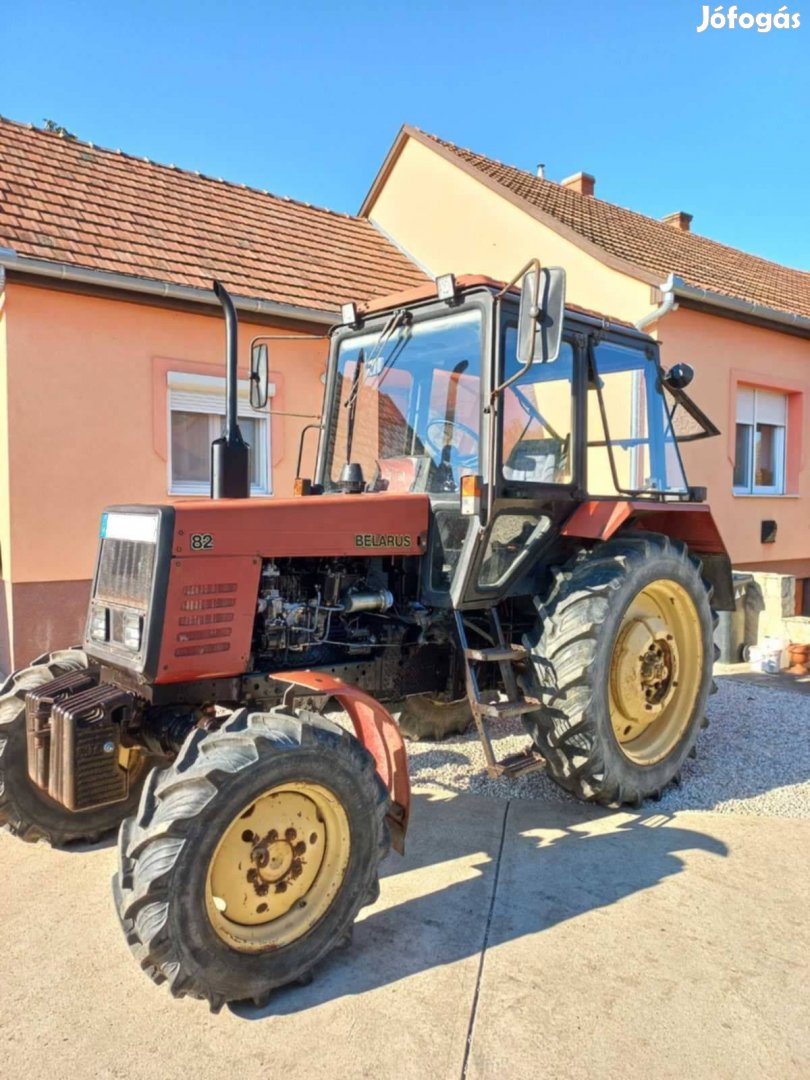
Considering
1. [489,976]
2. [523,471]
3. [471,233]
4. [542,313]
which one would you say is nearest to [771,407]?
[471,233]

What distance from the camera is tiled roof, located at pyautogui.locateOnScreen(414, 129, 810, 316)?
9031mm

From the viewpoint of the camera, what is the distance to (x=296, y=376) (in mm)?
7691

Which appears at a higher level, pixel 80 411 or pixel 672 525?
pixel 80 411

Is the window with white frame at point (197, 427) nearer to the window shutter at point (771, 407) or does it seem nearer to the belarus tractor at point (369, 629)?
the belarus tractor at point (369, 629)

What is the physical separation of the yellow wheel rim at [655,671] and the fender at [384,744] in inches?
52.8

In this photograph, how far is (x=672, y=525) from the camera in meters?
4.52

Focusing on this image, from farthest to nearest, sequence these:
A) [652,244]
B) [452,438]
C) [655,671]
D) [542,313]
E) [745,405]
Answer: [652,244] < [745,405] < [655,671] < [452,438] < [542,313]

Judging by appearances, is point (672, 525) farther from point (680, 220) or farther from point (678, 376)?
point (680, 220)

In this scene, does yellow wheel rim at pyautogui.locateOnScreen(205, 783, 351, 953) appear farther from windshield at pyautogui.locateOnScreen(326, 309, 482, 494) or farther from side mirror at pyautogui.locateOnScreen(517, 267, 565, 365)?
side mirror at pyautogui.locateOnScreen(517, 267, 565, 365)

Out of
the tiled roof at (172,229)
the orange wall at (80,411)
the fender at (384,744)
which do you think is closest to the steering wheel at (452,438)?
the fender at (384,744)

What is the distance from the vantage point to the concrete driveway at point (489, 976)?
223 cm

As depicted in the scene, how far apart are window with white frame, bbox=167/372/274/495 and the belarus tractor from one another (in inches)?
130

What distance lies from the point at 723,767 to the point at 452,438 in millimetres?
2448

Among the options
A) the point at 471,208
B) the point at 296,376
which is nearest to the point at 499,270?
the point at 471,208
